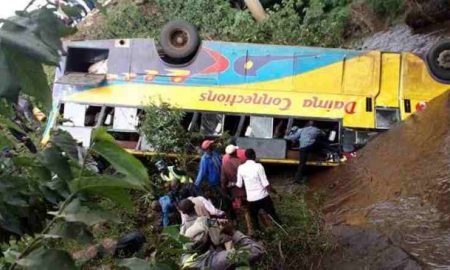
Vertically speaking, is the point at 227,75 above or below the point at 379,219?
above

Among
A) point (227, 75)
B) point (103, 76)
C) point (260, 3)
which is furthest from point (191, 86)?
point (260, 3)

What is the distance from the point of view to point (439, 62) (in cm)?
1040

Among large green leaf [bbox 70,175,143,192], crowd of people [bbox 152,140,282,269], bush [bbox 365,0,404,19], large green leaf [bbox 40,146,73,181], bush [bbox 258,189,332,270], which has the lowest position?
bush [bbox 258,189,332,270]

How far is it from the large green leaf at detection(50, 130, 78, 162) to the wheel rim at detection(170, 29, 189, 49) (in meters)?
9.68

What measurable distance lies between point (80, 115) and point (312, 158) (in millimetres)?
3744

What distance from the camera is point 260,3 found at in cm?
1828

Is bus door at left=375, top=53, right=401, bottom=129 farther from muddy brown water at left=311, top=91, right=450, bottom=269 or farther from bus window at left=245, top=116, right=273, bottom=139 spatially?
bus window at left=245, top=116, right=273, bottom=139

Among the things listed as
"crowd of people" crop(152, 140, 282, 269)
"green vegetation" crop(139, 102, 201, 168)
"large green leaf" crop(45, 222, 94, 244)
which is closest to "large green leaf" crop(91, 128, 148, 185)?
"large green leaf" crop(45, 222, 94, 244)

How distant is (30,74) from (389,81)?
990 cm

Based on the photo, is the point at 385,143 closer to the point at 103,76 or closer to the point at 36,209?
the point at 103,76

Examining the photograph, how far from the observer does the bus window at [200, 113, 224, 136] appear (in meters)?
10.2

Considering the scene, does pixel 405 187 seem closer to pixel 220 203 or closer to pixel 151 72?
pixel 220 203

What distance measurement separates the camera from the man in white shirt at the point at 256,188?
23.7ft

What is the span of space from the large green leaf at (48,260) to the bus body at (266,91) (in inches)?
361
